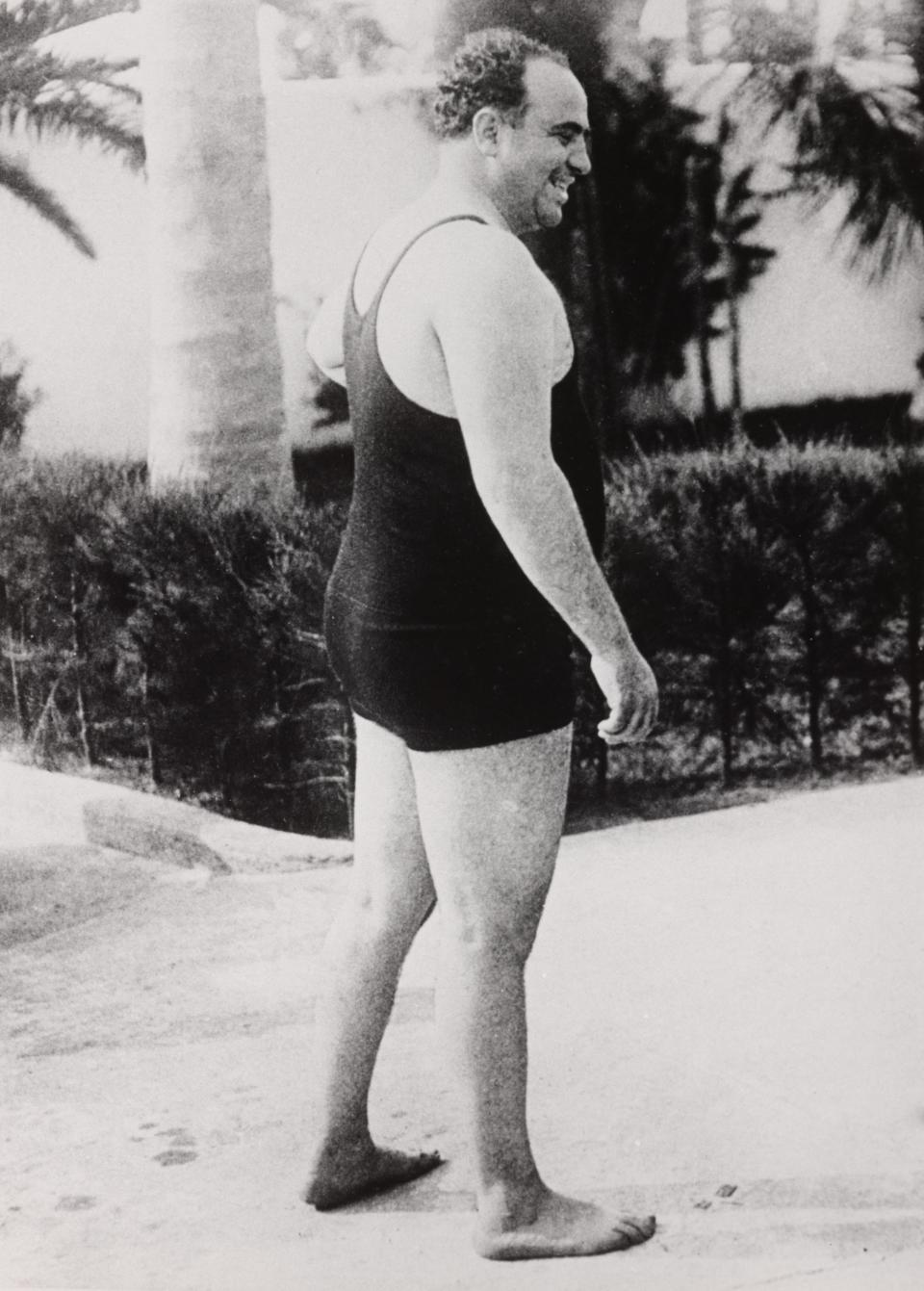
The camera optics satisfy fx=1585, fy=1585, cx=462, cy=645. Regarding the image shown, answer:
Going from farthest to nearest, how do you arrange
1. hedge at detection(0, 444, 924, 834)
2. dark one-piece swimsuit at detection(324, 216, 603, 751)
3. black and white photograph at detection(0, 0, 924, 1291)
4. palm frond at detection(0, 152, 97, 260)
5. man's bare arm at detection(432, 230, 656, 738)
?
hedge at detection(0, 444, 924, 834) → palm frond at detection(0, 152, 97, 260) → black and white photograph at detection(0, 0, 924, 1291) → dark one-piece swimsuit at detection(324, 216, 603, 751) → man's bare arm at detection(432, 230, 656, 738)

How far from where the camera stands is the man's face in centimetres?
240

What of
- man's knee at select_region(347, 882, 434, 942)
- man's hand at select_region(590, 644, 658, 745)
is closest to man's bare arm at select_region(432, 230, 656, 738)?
man's hand at select_region(590, 644, 658, 745)

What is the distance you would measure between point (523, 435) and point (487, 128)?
19.5 inches

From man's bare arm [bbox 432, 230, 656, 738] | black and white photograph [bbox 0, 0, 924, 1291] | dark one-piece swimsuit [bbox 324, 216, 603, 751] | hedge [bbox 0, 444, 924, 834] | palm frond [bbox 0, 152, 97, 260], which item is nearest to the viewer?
man's bare arm [bbox 432, 230, 656, 738]

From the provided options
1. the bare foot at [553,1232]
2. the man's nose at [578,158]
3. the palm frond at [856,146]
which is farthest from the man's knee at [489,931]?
the palm frond at [856,146]

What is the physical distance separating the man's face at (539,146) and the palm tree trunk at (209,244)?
651 mm

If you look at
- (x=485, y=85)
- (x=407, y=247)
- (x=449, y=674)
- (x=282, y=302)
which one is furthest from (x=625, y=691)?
(x=282, y=302)

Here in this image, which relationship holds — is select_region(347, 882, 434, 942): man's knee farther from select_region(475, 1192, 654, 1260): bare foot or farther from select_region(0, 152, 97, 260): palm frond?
select_region(0, 152, 97, 260): palm frond

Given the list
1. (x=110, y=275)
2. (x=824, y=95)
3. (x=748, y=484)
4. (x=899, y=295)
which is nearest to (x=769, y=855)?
(x=748, y=484)

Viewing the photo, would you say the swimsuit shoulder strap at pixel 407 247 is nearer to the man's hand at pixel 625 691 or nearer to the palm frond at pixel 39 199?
the man's hand at pixel 625 691

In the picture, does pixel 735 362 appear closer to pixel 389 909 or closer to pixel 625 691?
pixel 625 691

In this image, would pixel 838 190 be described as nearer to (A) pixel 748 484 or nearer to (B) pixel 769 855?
(A) pixel 748 484

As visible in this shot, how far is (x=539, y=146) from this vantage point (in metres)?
2.41

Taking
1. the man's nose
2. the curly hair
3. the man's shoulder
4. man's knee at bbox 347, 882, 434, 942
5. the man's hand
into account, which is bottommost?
man's knee at bbox 347, 882, 434, 942
